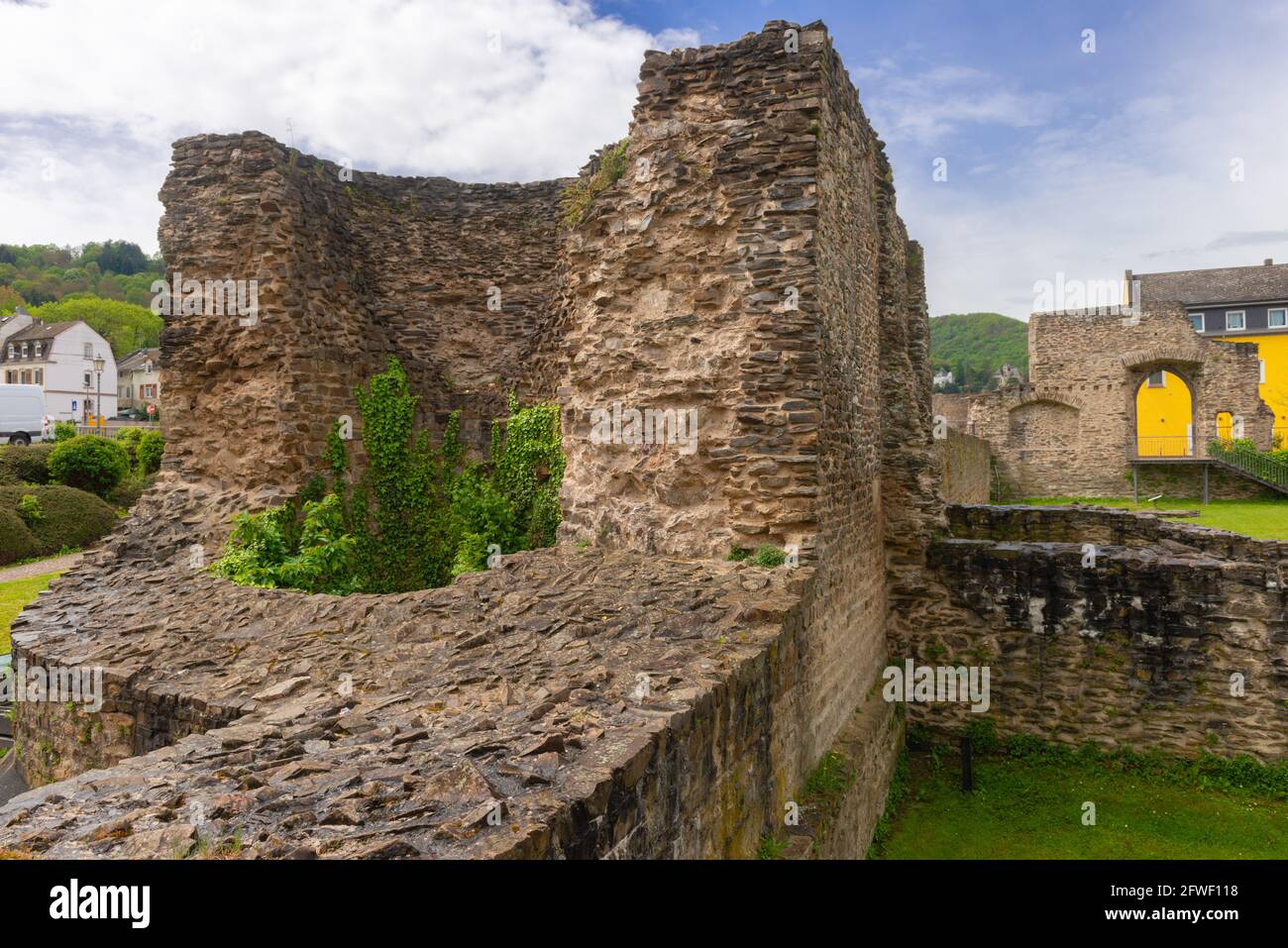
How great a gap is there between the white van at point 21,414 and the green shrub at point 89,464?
10.7m

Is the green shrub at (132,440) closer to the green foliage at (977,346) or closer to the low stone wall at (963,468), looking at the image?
the low stone wall at (963,468)

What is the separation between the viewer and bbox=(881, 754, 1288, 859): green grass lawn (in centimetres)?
750

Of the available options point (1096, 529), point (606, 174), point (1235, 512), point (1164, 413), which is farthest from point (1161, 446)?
point (606, 174)

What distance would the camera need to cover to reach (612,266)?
779cm

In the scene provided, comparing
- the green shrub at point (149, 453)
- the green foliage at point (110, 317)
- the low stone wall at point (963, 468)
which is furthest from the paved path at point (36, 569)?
the green foliage at point (110, 317)

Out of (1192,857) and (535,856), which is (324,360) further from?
(1192,857)

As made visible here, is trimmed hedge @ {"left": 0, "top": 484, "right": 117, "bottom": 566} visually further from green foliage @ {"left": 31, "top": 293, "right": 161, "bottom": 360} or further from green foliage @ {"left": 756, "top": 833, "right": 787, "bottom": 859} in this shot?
green foliage @ {"left": 31, "top": 293, "right": 161, "bottom": 360}

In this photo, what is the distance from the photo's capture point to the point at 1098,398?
101ft

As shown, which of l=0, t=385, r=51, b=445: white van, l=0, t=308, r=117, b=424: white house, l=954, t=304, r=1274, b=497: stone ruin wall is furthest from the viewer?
l=0, t=308, r=117, b=424: white house

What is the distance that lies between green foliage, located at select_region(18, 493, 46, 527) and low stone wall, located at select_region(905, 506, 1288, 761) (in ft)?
81.4

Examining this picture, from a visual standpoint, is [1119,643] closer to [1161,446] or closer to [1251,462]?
[1251,462]

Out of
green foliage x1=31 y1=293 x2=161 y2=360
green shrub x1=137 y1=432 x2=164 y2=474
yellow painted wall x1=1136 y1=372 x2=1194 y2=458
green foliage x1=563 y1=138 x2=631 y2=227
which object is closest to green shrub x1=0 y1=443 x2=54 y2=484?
green shrub x1=137 y1=432 x2=164 y2=474

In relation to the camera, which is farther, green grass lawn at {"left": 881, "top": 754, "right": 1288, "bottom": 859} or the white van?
the white van
